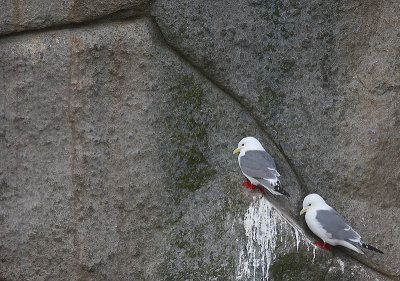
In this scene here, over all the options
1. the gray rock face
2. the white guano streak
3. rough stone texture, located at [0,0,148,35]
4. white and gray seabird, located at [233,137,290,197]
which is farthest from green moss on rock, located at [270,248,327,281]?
rough stone texture, located at [0,0,148,35]

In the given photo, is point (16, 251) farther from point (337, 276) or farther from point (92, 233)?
point (337, 276)

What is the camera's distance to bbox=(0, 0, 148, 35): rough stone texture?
574 cm

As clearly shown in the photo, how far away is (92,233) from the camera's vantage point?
5828 mm

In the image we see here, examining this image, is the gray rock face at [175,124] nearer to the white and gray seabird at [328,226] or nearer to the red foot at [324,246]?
the red foot at [324,246]

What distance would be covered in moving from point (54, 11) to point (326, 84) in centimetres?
221

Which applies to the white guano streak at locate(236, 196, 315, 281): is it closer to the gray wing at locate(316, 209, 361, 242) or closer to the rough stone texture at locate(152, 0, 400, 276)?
the gray wing at locate(316, 209, 361, 242)

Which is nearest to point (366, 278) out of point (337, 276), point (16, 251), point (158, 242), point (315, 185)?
point (337, 276)

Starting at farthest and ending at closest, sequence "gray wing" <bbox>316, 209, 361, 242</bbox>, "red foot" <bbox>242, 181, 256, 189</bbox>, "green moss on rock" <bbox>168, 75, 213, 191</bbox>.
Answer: "green moss on rock" <bbox>168, 75, 213, 191</bbox>, "red foot" <bbox>242, 181, 256, 189</bbox>, "gray wing" <bbox>316, 209, 361, 242</bbox>

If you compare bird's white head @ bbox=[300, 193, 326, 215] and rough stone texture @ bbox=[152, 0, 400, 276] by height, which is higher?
rough stone texture @ bbox=[152, 0, 400, 276]

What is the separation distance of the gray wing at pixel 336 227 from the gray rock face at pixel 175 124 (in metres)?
0.30

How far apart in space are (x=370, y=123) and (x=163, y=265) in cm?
198

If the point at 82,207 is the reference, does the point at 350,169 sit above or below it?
above

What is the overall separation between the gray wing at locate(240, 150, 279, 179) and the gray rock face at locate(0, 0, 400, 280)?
234 mm

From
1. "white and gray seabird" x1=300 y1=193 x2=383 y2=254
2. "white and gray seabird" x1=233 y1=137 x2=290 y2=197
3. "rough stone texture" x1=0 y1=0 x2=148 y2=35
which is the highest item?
"rough stone texture" x1=0 y1=0 x2=148 y2=35
